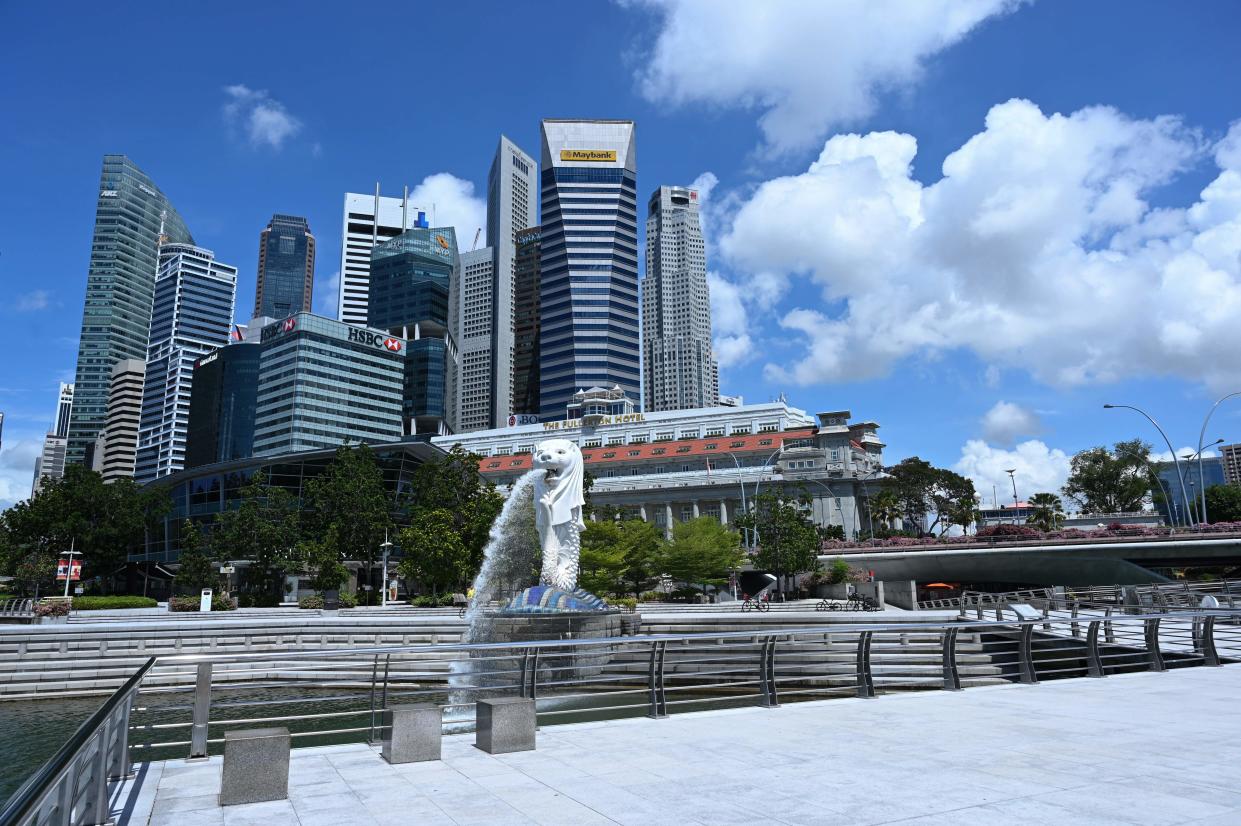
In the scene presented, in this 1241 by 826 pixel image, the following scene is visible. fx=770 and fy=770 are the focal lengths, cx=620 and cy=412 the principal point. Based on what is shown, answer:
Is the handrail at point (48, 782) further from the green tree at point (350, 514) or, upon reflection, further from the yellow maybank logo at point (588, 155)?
the yellow maybank logo at point (588, 155)

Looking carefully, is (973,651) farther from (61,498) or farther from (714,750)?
(61,498)

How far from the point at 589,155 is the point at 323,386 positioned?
8866 centimetres

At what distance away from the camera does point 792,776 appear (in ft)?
24.8

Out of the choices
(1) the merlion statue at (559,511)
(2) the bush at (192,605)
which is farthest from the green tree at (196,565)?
(1) the merlion statue at (559,511)

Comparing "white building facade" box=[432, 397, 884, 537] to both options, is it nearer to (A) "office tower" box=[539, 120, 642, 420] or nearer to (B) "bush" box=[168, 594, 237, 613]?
(B) "bush" box=[168, 594, 237, 613]

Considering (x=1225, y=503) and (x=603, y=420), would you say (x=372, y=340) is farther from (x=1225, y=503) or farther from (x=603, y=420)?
(x=1225, y=503)

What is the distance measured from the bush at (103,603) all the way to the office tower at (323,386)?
93.1 m

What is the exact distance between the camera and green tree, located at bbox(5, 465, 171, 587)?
222 ft

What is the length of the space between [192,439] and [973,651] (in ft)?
680

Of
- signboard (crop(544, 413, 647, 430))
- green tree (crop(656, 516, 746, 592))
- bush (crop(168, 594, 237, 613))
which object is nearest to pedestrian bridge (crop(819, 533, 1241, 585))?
green tree (crop(656, 516, 746, 592))

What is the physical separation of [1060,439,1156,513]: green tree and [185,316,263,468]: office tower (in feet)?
537

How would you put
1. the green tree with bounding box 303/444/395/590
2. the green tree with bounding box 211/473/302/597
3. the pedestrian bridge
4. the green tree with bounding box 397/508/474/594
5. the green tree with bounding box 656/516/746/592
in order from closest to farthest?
the green tree with bounding box 397/508/474/594
the green tree with bounding box 211/473/302/597
the pedestrian bridge
the green tree with bounding box 303/444/395/590
the green tree with bounding box 656/516/746/592

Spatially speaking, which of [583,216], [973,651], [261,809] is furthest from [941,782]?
[583,216]

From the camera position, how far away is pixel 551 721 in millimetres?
16969
